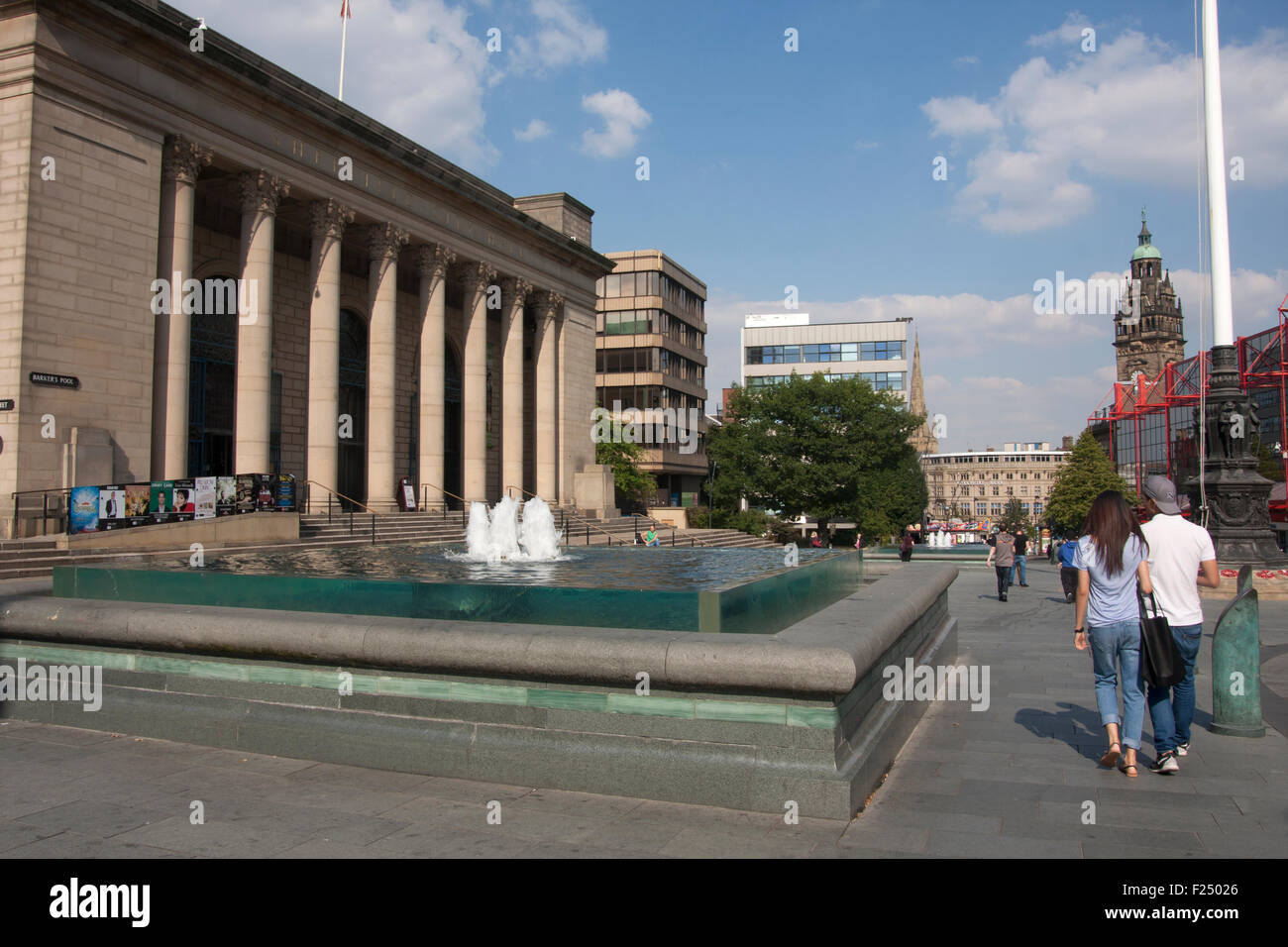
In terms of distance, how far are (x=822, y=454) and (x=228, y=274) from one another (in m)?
42.4

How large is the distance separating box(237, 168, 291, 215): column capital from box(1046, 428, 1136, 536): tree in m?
65.5

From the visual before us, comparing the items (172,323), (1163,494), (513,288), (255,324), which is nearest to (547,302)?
(513,288)

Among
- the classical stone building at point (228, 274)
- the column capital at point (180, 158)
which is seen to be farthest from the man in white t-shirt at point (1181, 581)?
the column capital at point (180, 158)

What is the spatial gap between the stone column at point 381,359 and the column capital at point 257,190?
17.9 feet

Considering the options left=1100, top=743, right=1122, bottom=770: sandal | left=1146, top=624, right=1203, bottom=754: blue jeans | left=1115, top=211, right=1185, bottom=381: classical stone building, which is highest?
left=1115, top=211, right=1185, bottom=381: classical stone building

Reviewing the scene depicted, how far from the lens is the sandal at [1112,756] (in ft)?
22.0

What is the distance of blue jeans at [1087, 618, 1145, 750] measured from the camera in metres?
6.62

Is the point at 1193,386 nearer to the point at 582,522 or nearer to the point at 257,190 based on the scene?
the point at 582,522

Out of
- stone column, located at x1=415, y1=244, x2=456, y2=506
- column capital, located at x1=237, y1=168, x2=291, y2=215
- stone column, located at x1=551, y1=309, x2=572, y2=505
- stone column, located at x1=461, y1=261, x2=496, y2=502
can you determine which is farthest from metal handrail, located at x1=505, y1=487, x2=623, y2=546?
column capital, located at x1=237, y1=168, x2=291, y2=215

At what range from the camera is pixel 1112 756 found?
6730mm

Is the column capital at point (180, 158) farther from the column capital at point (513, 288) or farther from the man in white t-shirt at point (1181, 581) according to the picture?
the man in white t-shirt at point (1181, 581)

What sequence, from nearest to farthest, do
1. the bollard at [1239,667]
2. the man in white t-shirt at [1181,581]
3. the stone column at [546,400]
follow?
1. the man in white t-shirt at [1181,581]
2. the bollard at [1239,667]
3. the stone column at [546,400]

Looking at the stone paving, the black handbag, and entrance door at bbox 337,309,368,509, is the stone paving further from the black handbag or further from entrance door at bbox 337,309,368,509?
entrance door at bbox 337,309,368,509
